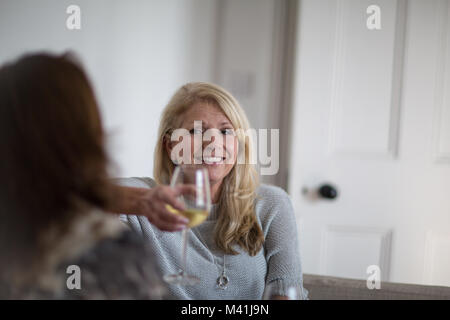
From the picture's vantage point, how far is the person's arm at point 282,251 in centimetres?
121

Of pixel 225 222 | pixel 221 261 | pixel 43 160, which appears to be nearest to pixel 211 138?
pixel 225 222

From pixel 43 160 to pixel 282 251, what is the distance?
0.87m

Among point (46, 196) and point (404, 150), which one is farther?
point (404, 150)

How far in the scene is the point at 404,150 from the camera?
1917 millimetres

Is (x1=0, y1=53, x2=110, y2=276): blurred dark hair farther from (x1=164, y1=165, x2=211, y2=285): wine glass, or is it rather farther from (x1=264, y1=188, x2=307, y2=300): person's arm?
(x1=264, y1=188, x2=307, y2=300): person's arm

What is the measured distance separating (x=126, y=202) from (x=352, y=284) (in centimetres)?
76

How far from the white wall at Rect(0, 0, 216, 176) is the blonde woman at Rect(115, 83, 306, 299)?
0.98 ft

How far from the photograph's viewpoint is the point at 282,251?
1.27 m

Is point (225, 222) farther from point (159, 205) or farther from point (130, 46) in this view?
point (130, 46)

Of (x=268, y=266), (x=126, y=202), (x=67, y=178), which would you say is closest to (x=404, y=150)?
(x=268, y=266)

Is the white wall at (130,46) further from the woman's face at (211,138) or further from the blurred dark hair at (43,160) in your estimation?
the blurred dark hair at (43,160)

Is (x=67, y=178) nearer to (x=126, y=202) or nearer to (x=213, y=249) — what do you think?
(x=126, y=202)

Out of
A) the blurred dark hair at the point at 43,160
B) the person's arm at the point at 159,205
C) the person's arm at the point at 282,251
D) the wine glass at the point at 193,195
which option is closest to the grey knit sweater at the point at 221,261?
the person's arm at the point at 282,251

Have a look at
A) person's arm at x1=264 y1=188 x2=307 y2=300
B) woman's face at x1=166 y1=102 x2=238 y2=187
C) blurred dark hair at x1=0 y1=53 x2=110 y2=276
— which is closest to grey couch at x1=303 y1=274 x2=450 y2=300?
person's arm at x1=264 y1=188 x2=307 y2=300
